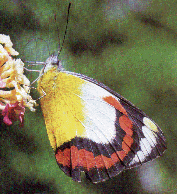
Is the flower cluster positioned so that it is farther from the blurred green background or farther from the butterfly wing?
the blurred green background

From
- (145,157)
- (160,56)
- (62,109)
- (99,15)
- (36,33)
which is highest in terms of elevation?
(99,15)

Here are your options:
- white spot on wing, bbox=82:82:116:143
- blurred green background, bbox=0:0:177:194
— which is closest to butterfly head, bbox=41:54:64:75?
white spot on wing, bbox=82:82:116:143

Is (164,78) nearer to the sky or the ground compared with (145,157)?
nearer to the sky

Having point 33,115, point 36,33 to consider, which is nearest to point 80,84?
point 33,115

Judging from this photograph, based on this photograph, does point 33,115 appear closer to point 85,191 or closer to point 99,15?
point 85,191

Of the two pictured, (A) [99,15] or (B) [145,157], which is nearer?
(B) [145,157]

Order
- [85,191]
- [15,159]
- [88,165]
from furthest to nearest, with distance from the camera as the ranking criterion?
[85,191]
[15,159]
[88,165]
